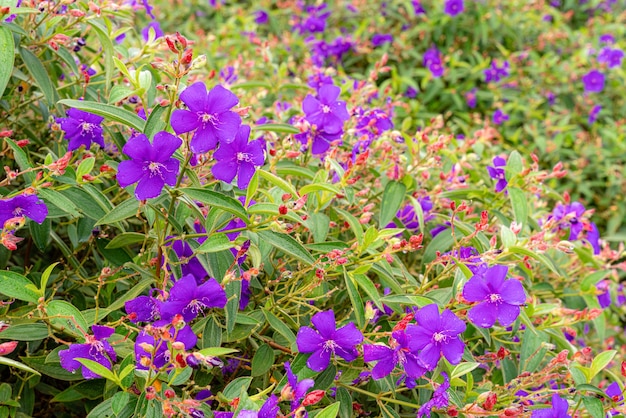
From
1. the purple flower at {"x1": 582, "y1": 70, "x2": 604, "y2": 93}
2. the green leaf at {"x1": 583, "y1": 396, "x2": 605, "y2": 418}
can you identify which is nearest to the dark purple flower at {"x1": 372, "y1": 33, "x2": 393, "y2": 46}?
the purple flower at {"x1": 582, "y1": 70, "x2": 604, "y2": 93}

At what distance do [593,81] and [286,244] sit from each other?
11.0 feet

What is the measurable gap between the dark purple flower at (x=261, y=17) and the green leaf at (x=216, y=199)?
10.7ft

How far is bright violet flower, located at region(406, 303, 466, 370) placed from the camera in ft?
4.27

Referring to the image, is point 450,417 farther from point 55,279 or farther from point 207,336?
point 55,279

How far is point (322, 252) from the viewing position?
150 centimetres

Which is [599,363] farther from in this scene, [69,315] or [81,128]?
[81,128]

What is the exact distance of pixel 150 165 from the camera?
4.15 feet

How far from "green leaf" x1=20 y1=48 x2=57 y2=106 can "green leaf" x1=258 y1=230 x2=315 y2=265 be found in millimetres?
703

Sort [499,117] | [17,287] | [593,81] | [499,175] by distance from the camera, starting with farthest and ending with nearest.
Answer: [593,81] → [499,117] → [499,175] → [17,287]

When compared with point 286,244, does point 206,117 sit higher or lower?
higher

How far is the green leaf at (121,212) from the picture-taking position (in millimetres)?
1346

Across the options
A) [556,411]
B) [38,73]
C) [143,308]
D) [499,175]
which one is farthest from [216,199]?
[499,175]

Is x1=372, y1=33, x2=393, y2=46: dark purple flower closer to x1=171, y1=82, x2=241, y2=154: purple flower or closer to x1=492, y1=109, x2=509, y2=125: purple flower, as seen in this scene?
x1=492, y1=109, x2=509, y2=125: purple flower

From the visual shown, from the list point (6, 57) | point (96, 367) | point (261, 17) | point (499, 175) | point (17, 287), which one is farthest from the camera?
point (261, 17)
